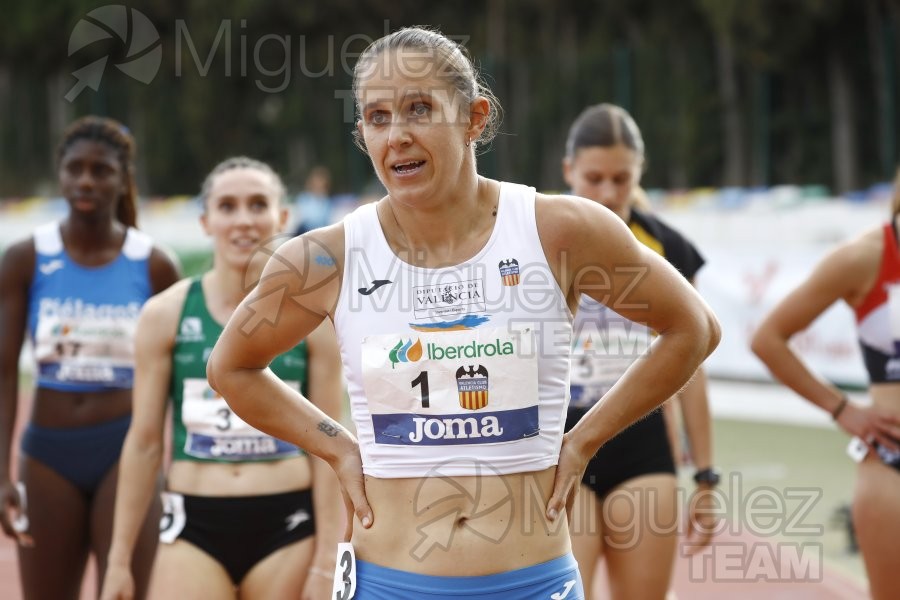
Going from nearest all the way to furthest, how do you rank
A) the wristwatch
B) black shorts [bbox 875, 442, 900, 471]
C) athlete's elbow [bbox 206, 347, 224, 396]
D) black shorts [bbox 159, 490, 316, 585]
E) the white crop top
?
the white crop top
athlete's elbow [bbox 206, 347, 224, 396]
black shorts [bbox 159, 490, 316, 585]
black shorts [bbox 875, 442, 900, 471]
the wristwatch

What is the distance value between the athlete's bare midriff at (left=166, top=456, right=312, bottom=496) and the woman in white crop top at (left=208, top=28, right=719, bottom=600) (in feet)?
4.43

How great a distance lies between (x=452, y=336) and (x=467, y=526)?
45 centimetres

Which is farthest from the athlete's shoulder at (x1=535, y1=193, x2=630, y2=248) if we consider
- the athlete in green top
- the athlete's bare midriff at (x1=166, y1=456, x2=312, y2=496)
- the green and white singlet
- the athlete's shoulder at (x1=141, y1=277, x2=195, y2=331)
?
the athlete's shoulder at (x1=141, y1=277, x2=195, y2=331)

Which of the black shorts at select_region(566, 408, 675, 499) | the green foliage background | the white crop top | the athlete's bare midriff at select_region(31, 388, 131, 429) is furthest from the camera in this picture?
the green foliage background

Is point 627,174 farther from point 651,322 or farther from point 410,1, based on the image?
point 410,1

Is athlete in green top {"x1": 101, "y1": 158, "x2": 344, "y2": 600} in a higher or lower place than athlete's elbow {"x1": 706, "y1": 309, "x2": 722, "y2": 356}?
lower

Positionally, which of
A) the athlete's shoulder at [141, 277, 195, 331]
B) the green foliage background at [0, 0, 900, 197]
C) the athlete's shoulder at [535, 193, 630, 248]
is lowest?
the athlete's shoulder at [141, 277, 195, 331]

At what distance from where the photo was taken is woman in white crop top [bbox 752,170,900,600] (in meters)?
4.46

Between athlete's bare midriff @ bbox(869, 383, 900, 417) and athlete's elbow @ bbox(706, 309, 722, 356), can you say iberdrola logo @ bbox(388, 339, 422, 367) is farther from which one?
athlete's bare midriff @ bbox(869, 383, 900, 417)

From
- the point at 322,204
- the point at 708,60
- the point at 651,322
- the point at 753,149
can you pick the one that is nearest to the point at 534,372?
the point at 651,322

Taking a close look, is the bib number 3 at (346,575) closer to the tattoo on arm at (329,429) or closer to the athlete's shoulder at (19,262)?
the tattoo on arm at (329,429)

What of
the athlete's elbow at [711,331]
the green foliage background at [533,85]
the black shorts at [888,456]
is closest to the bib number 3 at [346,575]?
the athlete's elbow at [711,331]

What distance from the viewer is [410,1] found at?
29.5 metres

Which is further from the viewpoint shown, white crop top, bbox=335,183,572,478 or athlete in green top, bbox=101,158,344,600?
athlete in green top, bbox=101,158,344,600
